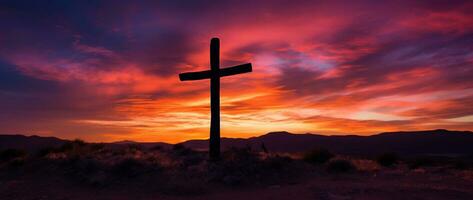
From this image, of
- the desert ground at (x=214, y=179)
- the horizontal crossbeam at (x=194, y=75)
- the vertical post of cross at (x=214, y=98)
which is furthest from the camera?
the horizontal crossbeam at (x=194, y=75)

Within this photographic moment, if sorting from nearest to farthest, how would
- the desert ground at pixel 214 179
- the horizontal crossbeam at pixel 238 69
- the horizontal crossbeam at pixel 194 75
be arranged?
1. the desert ground at pixel 214 179
2. the horizontal crossbeam at pixel 238 69
3. the horizontal crossbeam at pixel 194 75

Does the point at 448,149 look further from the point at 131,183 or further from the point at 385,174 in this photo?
the point at 131,183

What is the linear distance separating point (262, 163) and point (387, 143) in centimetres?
5073

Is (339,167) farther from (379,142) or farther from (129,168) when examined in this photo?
(379,142)

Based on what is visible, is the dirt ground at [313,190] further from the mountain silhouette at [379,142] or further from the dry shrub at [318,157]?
the mountain silhouette at [379,142]

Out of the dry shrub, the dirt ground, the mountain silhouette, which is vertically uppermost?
the mountain silhouette

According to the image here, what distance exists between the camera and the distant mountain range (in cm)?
5291

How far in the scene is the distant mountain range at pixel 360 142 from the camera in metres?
52.9

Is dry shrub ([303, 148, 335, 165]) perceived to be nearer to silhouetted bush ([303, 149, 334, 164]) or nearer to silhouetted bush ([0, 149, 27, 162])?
silhouetted bush ([303, 149, 334, 164])

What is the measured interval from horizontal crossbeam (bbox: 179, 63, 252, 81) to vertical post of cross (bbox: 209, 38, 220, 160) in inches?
9.2

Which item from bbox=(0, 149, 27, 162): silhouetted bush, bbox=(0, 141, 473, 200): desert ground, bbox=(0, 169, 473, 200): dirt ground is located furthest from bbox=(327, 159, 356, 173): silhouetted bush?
bbox=(0, 149, 27, 162): silhouetted bush

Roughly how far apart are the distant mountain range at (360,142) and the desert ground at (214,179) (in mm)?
34766

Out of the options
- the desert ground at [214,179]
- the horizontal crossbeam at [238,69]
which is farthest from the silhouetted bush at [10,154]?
the horizontal crossbeam at [238,69]

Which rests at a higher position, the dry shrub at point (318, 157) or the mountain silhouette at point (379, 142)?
the mountain silhouette at point (379, 142)
